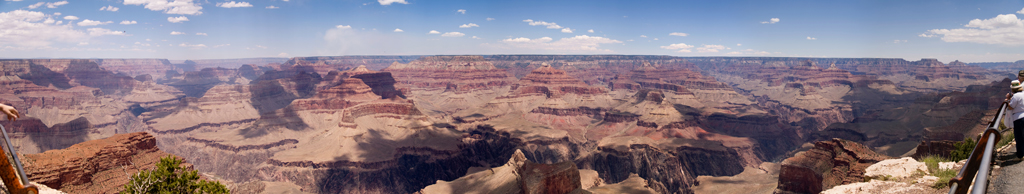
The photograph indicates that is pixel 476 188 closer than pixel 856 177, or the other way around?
pixel 856 177

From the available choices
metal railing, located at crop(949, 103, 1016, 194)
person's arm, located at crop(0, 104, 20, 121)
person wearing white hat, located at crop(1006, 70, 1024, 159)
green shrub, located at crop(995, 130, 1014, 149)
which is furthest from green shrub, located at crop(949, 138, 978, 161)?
person's arm, located at crop(0, 104, 20, 121)

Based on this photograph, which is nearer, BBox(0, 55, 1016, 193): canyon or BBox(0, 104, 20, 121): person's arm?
BBox(0, 104, 20, 121): person's arm

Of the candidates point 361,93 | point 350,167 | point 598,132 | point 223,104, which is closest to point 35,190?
point 350,167

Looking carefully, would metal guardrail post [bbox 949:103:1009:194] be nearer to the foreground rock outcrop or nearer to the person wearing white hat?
the person wearing white hat

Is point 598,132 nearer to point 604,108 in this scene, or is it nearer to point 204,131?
point 604,108

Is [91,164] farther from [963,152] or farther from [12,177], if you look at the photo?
[963,152]

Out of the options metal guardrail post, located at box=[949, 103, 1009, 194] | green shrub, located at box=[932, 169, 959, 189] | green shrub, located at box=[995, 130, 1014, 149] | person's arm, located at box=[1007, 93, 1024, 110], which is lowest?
green shrub, located at box=[932, 169, 959, 189]
